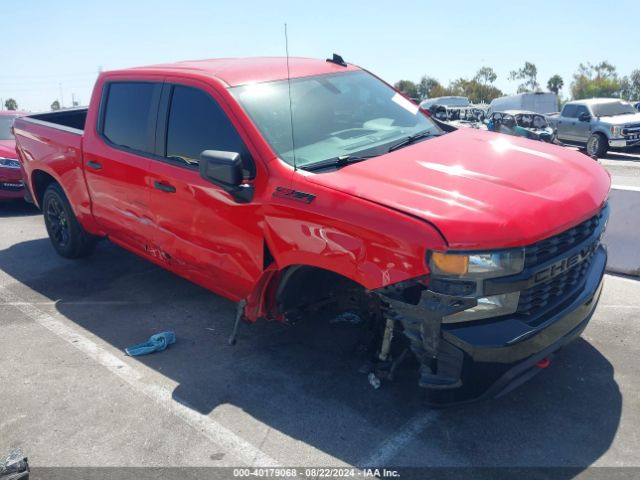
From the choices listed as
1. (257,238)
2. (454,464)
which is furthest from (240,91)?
(454,464)

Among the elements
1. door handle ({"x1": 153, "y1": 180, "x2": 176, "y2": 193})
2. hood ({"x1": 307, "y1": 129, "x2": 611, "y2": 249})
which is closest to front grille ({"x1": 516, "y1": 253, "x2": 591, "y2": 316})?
hood ({"x1": 307, "y1": 129, "x2": 611, "y2": 249})

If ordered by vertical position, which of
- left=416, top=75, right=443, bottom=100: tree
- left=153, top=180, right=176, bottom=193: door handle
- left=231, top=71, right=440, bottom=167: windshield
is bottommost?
left=416, top=75, right=443, bottom=100: tree

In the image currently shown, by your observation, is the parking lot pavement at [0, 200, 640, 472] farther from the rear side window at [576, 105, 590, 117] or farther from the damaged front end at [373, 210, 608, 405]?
the rear side window at [576, 105, 590, 117]

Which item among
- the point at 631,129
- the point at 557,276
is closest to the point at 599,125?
the point at 631,129

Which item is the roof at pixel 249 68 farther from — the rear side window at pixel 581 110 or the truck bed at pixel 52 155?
the rear side window at pixel 581 110

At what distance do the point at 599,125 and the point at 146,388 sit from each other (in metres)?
16.4

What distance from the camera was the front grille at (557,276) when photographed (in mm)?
3040

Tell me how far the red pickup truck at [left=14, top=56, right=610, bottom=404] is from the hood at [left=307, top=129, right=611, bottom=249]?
0.04 ft

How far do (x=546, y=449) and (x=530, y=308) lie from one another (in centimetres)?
A: 74

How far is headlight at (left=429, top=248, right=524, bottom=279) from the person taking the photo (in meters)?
2.89

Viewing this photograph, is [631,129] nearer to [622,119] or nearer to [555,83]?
[622,119]

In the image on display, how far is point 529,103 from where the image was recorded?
29734mm

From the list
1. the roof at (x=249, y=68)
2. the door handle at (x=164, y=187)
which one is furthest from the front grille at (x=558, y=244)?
the door handle at (x=164, y=187)

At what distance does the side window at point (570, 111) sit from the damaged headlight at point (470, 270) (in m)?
17.3
